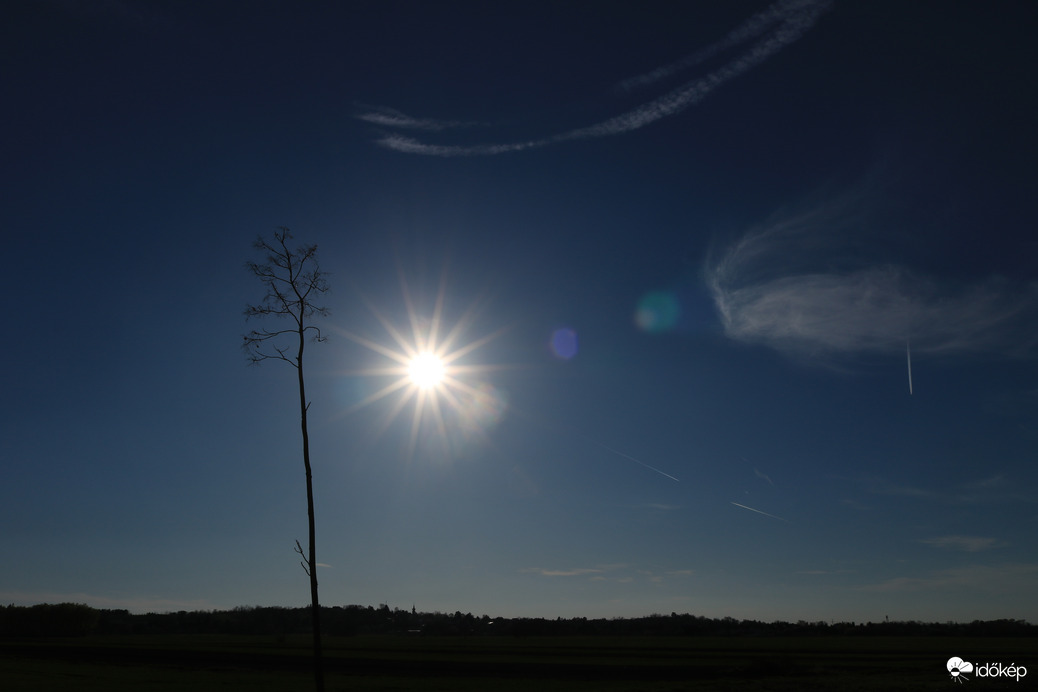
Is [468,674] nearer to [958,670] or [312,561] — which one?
[958,670]

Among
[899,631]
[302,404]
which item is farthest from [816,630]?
[302,404]

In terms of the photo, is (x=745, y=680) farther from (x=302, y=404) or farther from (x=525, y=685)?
(x=302, y=404)

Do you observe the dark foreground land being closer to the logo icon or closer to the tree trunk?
the logo icon

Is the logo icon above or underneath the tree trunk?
underneath

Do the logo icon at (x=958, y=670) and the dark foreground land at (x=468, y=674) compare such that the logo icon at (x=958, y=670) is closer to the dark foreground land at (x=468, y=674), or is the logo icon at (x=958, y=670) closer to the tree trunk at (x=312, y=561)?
the dark foreground land at (x=468, y=674)

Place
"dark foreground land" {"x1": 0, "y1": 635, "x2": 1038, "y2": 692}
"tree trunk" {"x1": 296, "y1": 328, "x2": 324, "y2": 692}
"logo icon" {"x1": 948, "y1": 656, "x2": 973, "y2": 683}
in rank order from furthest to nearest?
"dark foreground land" {"x1": 0, "y1": 635, "x2": 1038, "y2": 692} → "logo icon" {"x1": 948, "y1": 656, "x2": 973, "y2": 683} → "tree trunk" {"x1": 296, "y1": 328, "x2": 324, "y2": 692}

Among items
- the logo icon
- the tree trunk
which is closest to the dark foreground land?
the logo icon

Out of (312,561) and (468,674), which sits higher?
(312,561)

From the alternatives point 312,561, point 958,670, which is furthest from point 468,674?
point 312,561

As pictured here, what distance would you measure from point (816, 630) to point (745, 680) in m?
167

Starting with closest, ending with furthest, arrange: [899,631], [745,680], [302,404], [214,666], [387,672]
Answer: [302,404] < [745,680] < [387,672] < [214,666] < [899,631]

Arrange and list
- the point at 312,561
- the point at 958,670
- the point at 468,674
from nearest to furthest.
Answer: the point at 312,561 < the point at 958,670 < the point at 468,674

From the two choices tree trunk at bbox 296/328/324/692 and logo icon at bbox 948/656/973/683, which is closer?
tree trunk at bbox 296/328/324/692

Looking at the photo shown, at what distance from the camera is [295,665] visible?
232 feet
